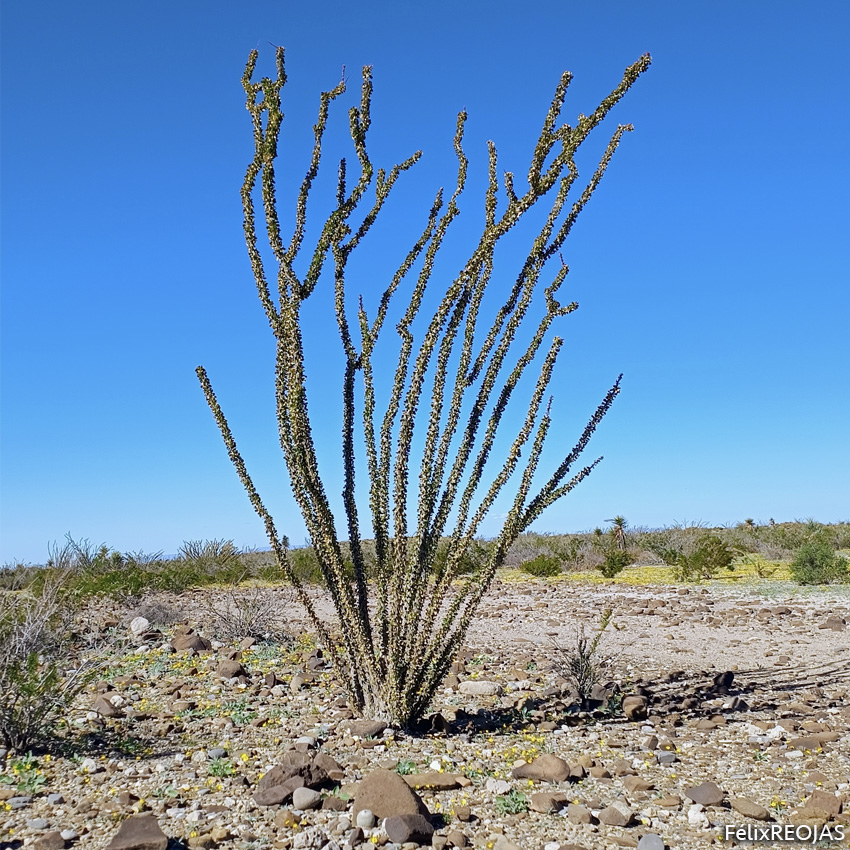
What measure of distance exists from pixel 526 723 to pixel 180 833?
2596 millimetres

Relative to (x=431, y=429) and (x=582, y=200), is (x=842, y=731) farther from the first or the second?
(x=582, y=200)

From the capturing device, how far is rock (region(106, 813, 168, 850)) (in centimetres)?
347

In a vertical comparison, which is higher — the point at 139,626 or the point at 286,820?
the point at 139,626

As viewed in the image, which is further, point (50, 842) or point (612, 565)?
point (612, 565)

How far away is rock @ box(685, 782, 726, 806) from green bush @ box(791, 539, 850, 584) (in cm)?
1149

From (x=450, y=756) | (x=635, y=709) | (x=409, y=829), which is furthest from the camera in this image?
(x=635, y=709)

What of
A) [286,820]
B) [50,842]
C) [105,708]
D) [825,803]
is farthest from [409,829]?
[105,708]

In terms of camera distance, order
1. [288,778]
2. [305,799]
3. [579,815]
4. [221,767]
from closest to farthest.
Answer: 1. [579,815]
2. [305,799]
3. [288,778]
4. [221,767]

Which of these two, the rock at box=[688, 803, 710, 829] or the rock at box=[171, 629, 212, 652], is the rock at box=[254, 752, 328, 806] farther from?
the rock at box=[171, 629, 212, 652]

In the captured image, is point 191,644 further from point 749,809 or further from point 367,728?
point 749,809

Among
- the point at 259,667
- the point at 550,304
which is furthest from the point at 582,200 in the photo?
the point at 259,667

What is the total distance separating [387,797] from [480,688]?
2679 millimetres

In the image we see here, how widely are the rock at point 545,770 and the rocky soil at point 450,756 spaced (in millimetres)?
11

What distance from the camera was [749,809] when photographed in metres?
3.87
